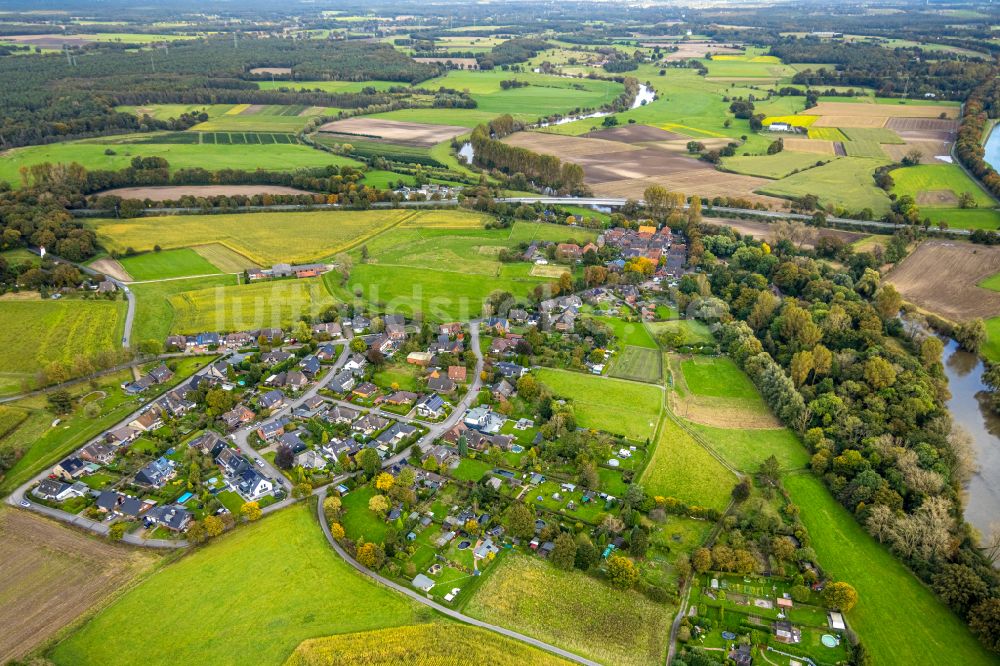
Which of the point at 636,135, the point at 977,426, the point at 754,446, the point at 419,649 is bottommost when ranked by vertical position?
the point at 419,649

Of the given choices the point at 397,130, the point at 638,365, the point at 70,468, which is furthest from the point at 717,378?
the point at 397,130

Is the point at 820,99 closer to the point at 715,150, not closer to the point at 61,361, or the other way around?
the point at 715,150

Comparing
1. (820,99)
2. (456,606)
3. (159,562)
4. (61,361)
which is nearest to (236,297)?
(61,361)

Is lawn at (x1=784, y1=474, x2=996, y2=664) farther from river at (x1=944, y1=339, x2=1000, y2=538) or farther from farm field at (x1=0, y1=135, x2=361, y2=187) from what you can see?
farm field at (x1=0, y1=135, x2=361, y2=187)

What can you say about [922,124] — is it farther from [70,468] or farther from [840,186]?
[70,468]

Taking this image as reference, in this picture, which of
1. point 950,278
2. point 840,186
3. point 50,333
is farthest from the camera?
point 840,186

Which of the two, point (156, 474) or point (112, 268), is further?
point (112, 268)

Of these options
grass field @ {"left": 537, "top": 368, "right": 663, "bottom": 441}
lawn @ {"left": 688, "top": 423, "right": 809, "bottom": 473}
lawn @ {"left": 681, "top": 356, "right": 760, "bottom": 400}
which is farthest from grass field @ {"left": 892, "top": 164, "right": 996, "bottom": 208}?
grass field @ {"left": 537, "top": 368, "right": 663, "bottom": 441}
